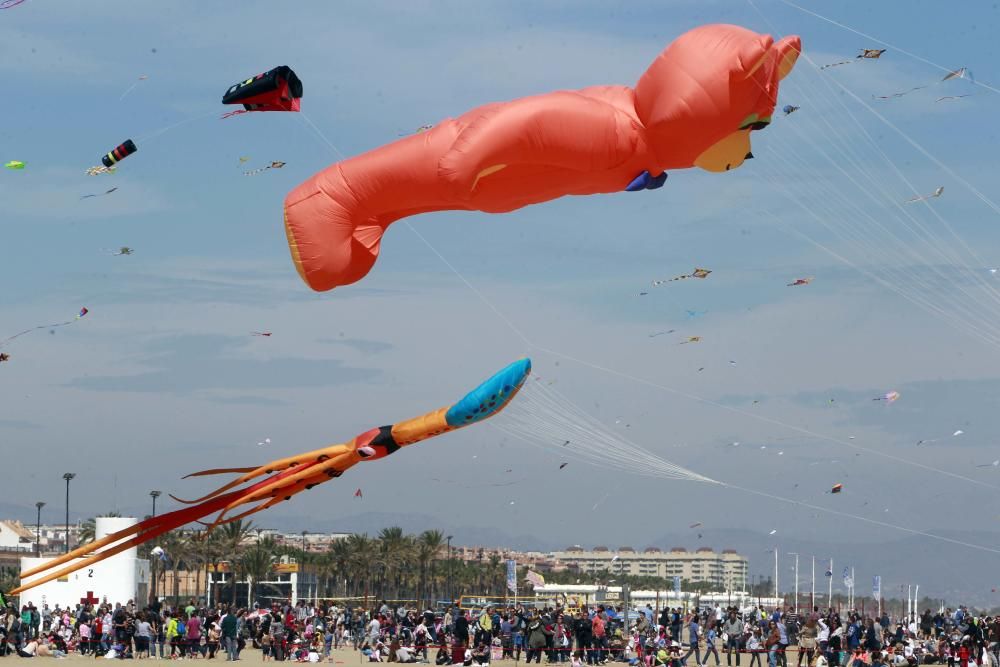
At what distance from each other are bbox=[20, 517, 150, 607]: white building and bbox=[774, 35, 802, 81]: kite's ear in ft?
87.9

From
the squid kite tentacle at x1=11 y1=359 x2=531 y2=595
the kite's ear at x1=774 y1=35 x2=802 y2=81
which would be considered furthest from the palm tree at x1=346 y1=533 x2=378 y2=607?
the kite's ear at x1=774 y1=35 x2=802 y2=81

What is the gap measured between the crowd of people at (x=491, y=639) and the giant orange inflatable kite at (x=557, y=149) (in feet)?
48.7

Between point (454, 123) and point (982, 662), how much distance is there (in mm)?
20914

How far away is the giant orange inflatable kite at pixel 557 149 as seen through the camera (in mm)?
14945

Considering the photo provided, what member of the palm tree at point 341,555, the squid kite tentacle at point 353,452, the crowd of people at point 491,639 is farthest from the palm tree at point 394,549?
the squid kite tentacle at point 353,452

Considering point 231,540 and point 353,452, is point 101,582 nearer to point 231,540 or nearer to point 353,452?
point 353,452

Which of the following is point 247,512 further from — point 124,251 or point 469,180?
point 124,251

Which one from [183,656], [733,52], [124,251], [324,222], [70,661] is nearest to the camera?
[733,52]

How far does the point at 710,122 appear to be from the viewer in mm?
15086

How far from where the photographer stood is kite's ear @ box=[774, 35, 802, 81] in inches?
583

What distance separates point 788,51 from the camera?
1483 cm

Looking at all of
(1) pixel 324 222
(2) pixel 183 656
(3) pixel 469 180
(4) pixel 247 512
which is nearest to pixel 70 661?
(2) pixel 183 656

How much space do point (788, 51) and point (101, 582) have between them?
1125 inches

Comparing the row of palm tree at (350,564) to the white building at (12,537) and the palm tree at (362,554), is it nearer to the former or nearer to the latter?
the palm tree at (362,554)
